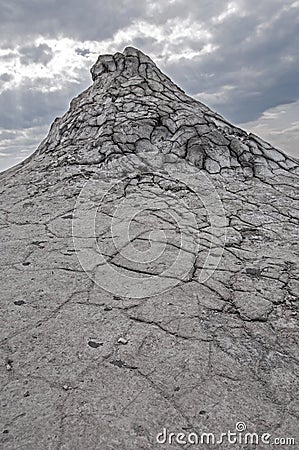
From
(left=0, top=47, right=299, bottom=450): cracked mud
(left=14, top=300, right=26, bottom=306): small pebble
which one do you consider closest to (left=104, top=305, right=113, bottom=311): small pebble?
(left=0, top=47, right=299, bottom=450): cracked mud

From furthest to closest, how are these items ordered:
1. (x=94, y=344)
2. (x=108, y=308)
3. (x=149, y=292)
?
(x=149, y=292) < (x=108, y=308) < (x=94, y=344)

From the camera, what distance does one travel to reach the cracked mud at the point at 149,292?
48.6 inches

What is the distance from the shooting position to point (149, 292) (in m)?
1.86

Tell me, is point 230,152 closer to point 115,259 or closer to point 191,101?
point 191,101

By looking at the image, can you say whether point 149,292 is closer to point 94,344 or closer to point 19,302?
point 94,344

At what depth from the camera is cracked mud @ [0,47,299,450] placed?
124cm

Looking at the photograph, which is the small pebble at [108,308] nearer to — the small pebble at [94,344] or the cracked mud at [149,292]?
the cracked mud at [149,292]

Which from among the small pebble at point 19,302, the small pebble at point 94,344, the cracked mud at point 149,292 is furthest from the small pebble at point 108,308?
the small pebble at point 19,302

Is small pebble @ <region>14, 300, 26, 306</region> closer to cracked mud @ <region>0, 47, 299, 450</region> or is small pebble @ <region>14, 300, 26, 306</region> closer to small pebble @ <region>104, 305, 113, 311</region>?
cracked mud @ <region>0, 47, 299, 450</region>

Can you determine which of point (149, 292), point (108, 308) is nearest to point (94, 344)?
point (108, 308)

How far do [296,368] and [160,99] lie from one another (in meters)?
3.09

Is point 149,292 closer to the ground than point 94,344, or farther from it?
farther from it

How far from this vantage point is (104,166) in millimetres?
3459

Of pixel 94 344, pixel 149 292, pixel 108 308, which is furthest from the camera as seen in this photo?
pixel 149 292
